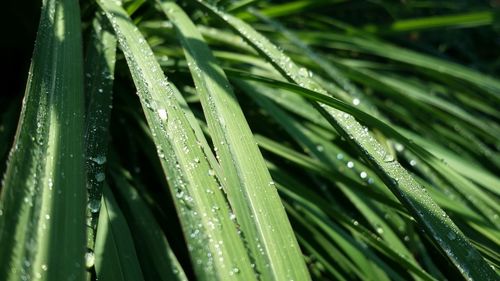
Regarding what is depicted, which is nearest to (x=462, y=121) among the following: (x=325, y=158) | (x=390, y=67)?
(x=390, y=67)

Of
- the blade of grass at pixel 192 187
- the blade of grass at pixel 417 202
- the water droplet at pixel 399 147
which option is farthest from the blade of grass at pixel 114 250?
the water droplet at pixel 399 147

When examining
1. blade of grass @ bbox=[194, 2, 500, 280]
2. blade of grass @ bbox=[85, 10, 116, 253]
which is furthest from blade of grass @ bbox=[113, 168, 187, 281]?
blade of grass @ bbox=[194, 2, 500, 280]

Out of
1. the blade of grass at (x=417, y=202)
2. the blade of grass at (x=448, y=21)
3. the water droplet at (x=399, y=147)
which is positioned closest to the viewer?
the blade of grass at (x=417, y=202)

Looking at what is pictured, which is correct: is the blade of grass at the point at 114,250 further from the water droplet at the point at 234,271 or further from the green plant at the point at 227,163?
the water droplet at the point at 234,271

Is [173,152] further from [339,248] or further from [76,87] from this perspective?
[339,248]

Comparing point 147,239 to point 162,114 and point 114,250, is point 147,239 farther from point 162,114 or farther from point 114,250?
point 162,114

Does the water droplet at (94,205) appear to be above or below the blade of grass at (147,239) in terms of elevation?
above

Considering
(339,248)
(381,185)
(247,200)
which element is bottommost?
(339,248)
